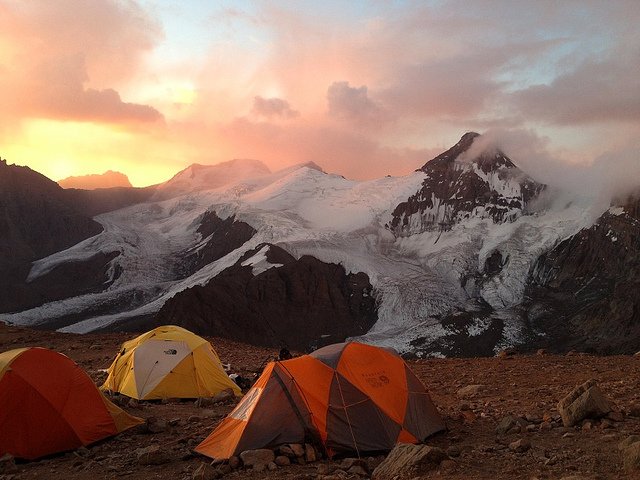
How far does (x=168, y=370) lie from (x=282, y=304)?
10150 centimetres

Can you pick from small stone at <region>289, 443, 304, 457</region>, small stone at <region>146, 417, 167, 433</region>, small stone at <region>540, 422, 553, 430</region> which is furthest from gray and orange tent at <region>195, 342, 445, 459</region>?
small stone at <region>146, 417, 167, 433</region>

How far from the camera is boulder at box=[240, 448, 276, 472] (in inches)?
356

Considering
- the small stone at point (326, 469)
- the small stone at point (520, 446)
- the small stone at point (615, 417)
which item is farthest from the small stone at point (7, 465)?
the small stone at point (615, 417)

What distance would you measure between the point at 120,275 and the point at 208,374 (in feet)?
371

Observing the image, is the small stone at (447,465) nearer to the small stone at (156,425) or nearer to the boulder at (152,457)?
the boulder at (152,457)

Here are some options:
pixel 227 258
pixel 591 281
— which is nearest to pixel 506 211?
pixel 591 281

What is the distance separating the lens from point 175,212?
163 metres

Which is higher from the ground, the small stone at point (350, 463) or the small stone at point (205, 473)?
the small stone at point (205, 473)

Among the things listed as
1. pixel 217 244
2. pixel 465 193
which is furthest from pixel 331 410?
pixel 465 193

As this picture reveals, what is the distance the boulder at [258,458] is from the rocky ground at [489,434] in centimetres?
19

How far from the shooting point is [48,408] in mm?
11242

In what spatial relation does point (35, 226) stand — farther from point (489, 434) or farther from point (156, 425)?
point (489, 434)

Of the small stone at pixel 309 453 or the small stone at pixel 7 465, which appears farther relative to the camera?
the small stone at pixel 7 465

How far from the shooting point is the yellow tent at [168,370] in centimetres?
1571
